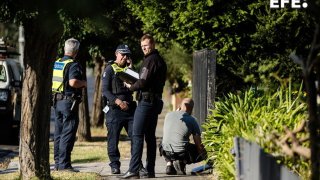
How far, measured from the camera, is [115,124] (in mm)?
11383

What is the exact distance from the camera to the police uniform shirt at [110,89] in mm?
11289

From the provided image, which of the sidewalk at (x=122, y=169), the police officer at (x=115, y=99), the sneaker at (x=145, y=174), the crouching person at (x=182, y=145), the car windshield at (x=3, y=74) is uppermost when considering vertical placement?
the car windshield at (x=3, y=74)

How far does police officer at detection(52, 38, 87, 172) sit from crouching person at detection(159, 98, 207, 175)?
122cm

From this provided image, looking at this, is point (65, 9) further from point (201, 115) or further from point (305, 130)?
point (201, 115)

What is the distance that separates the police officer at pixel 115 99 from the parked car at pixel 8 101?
8117mm

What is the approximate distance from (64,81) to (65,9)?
5.34 meters

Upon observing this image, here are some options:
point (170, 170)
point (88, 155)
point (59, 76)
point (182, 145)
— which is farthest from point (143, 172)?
point (88, 155)

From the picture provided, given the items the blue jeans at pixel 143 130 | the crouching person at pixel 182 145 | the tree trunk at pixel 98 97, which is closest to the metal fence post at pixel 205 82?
the crouching person at pixel 182 145

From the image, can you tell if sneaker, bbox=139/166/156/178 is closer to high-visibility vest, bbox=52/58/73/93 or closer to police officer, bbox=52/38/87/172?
police officer, bbox=52/38/87/172

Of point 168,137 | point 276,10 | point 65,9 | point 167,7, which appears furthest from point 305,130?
point 167,7

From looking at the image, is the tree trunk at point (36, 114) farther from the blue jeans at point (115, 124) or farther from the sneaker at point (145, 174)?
the blue jeans at point (115, 124)

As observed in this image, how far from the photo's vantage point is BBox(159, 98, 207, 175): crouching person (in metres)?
11.3

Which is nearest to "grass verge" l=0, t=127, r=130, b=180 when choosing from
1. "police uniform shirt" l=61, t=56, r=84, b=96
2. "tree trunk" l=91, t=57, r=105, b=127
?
"police uniform shirt" l=61, t=56, r=84, b=96

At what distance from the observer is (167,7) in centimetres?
1496
